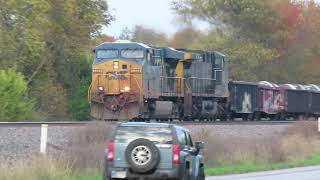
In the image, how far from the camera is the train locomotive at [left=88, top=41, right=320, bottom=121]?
34.7 meters

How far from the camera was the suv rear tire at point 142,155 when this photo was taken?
51.4ft

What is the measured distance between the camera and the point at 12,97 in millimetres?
37312

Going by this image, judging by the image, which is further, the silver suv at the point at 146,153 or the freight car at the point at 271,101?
the freight car at the point at 271,101

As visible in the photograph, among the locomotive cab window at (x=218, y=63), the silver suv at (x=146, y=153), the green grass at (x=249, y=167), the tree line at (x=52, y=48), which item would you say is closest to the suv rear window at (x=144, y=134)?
the silver suv at (x=146, y=153)

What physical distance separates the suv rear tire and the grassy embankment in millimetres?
3717

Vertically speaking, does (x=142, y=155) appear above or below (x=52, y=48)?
below

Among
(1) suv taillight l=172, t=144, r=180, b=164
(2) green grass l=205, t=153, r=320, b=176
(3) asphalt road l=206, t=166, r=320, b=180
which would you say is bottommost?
(3) asphalt road l=206, t=166, r=320, b=180

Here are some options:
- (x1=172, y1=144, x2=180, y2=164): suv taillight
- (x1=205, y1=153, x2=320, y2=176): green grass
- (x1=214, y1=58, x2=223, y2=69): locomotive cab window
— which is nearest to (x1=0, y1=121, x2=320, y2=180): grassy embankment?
(x1=205, y1=153, x2=320, y2=176): green grass

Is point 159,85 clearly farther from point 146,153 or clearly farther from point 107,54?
point 146,153

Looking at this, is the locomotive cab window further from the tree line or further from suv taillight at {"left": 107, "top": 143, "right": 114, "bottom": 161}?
suv taillight at {"left": 107, "top": 143, "right": 114, "bottom": 161}

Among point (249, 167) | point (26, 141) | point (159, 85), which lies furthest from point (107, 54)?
point (26, 141)

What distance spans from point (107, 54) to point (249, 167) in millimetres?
11366

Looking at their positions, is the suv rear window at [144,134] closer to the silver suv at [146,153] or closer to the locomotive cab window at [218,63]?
the silver suv at [146,153]

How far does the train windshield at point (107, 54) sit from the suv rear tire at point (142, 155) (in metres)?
20.0
